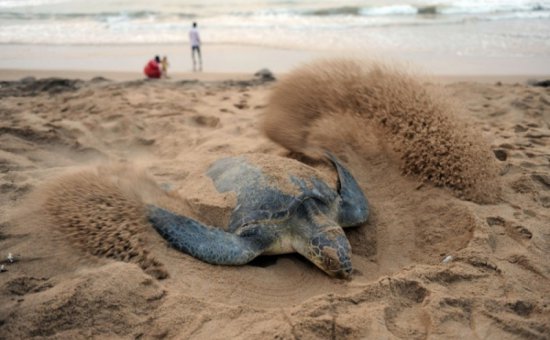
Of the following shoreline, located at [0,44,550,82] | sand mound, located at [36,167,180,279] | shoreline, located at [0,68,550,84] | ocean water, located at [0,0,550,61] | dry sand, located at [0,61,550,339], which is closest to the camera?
dry sand, located at [0,61,550,339]

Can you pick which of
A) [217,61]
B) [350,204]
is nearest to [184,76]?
[217,61]

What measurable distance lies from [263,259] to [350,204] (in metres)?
0.66

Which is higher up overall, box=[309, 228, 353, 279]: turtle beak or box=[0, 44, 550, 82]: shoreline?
box=[0, 44, 550, 82]: shoreline

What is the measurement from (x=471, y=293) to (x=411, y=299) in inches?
11.6

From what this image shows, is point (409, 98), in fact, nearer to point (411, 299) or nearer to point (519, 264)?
point (519, 264)

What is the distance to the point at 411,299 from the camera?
2027 mm

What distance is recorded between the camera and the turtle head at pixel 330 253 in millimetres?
2234

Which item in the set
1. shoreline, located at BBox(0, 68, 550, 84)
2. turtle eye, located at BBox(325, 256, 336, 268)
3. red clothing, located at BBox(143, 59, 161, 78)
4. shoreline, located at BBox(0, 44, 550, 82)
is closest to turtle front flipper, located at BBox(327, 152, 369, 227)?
turtle eye, located at BBox(325, 256, 336, 268)

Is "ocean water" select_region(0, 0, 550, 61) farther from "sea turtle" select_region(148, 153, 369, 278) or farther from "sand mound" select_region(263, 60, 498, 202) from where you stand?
"sea turtle" select_region(148, 153, 369, 278)

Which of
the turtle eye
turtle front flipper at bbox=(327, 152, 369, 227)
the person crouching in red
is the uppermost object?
the person crouching in red

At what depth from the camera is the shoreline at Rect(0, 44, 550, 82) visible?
7031 mm

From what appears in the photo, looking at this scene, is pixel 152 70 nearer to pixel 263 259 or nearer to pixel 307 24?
pixel 263 259

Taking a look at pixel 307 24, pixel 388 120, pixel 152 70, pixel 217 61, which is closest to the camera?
pixel 388 120

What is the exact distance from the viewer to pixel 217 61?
8.45 m
